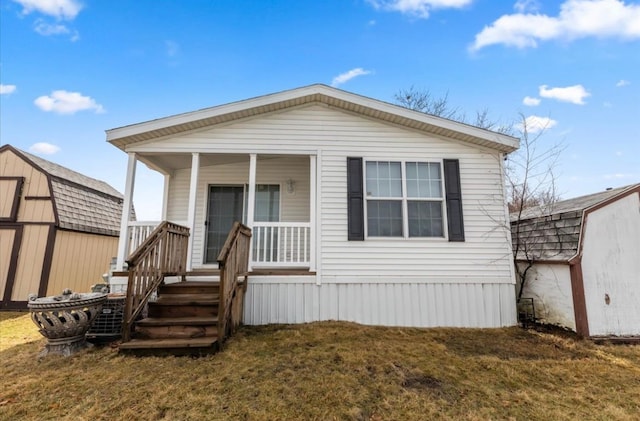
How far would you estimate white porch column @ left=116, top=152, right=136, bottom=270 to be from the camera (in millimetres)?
4871

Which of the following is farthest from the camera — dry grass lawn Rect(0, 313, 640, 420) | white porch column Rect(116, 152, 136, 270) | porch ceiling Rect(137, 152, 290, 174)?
porch ceiling Rect(137, 152, 290, 174)

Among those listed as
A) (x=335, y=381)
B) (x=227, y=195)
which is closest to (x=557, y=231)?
(x=335, y=381)

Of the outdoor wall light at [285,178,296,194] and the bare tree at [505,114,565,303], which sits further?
the outdoor wall light at [285,178,296,194]

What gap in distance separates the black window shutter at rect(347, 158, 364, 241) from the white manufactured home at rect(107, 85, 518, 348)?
0.06 feet

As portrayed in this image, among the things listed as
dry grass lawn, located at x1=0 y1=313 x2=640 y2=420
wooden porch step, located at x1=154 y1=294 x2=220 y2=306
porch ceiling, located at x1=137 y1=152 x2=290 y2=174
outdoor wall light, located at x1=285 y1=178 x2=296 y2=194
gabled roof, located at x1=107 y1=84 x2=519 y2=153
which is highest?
gabled roof, located at x1=107 y1=84 x2=519 y2=153

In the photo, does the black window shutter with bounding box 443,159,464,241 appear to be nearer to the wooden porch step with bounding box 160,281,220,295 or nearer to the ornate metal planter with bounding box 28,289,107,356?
Answer: the wooden porch step with bounding box 160,281,220,295

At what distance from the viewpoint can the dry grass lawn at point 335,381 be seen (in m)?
2.35

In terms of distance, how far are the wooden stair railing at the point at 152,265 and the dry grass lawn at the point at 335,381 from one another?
589 millimetres

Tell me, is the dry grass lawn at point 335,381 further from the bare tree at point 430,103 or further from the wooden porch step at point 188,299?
the bare tree at point 430,103

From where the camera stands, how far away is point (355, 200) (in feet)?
17.1

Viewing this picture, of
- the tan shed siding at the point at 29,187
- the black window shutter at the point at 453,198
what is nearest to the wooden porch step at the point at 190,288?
the black window shutter at the point at 453,198

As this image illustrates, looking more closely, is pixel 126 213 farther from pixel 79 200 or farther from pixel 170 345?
pixel 79 200

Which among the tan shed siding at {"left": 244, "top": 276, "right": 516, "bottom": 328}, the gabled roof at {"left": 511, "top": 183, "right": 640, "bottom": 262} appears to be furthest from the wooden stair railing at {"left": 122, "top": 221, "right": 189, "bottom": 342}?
the gabled roof at {"left": 511, "top": 183, "right": 640, "bottom": 262}

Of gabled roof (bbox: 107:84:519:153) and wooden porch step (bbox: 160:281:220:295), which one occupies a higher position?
A: gabled roof (bbox: 107:84:519:153)
